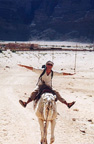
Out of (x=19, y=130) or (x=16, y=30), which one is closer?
(x=19, y=130)

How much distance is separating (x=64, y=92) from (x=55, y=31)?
565ft

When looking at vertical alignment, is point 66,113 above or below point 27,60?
below

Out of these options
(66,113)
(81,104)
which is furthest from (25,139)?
(81,104)

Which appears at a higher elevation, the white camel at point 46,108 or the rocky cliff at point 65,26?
the rocky cliff at point 65,26

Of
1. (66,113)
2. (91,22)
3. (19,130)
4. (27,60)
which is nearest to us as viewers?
(19,130)

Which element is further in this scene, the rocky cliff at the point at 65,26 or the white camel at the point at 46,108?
the rocky cliff at the point at 65,26

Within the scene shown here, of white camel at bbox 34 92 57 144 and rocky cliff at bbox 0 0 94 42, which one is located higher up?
rocky cliff at bbox 0 0 94 42

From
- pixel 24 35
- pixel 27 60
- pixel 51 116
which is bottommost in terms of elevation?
pixel 51 116

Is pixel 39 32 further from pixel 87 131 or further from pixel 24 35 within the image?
pixel 87 131

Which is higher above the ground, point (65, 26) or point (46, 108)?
point (65, 26)

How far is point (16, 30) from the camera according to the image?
19725 centimetres

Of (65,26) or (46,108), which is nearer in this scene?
(46,108)

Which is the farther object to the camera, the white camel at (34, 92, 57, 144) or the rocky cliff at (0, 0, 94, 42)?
the rocky cliff at (0, 0, 94, 42)

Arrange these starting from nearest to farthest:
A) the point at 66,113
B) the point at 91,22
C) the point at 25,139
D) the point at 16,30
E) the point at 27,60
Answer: the point at 25,139
the point at 66,113
the point at 27,60
the point at 91,22
the point at 16,30
